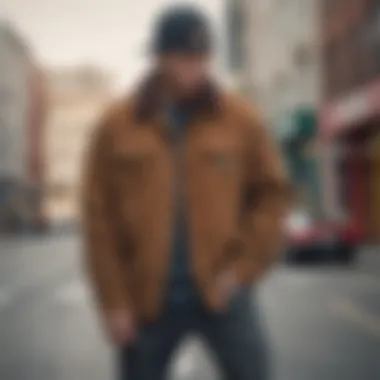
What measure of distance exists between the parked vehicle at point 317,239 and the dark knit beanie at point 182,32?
1.57 ft

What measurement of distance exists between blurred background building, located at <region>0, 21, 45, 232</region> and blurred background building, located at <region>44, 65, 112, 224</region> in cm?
2

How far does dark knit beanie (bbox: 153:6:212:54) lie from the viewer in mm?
1705

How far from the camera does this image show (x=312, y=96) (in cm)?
272

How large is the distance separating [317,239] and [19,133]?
4.83ft

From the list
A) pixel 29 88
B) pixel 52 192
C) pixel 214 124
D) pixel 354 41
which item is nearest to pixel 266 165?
pixel 214 124

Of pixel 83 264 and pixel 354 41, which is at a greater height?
pixel 354 41

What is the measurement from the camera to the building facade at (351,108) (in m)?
2.68

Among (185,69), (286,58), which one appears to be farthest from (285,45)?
(185,69)

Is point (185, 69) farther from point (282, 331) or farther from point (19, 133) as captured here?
point (282, 331)

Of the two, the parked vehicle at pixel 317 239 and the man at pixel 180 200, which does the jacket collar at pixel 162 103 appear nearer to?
the man at pixel 180 200

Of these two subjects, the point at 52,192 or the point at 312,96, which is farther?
the point at 312,96

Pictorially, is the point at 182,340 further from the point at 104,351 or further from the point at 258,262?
the point at 104,351

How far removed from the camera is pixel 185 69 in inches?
67.4

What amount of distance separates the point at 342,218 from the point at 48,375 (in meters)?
1.18
